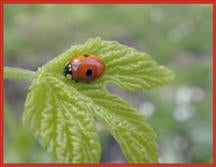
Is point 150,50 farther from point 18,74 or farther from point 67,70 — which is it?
point 18,74

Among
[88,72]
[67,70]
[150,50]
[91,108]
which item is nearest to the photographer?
[91,108]

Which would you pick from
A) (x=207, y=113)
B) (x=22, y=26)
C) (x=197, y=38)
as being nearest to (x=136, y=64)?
(x=207, y=113)

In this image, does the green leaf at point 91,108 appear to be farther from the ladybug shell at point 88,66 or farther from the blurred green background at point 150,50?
the blurred green background at point 150,50

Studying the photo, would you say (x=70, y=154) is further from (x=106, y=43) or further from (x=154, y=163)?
(x=106, y=43)

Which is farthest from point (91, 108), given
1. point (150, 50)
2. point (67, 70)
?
point (150, 50)

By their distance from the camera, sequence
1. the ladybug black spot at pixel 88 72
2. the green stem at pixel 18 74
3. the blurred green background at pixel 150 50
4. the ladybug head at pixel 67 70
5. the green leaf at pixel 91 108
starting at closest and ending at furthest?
the green leaf at pixel 91 108 < the green stem at pixel 18 74 < the ladybug head at pixel 67 70 < the ladybug black spot at pixel 88 72 < the blurred green background at pixel 150 50

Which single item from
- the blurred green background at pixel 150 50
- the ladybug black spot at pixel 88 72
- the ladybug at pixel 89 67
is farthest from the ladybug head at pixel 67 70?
the blurred green background at pixel 150 50
